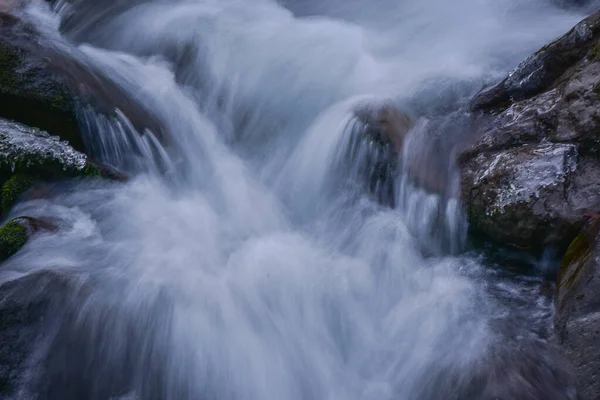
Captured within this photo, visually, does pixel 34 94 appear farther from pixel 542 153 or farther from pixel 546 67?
pixel 546 67

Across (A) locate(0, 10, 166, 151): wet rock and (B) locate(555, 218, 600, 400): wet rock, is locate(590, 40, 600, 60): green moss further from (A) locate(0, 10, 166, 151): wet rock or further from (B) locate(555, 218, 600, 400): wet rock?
(A) locate(0, 10, 166, 151): wet rock

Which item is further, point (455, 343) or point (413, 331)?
point (413, 331)

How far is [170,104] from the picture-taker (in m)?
8.02

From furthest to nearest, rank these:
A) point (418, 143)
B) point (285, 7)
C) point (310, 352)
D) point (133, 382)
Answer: point (285, 7), point (418, 143), point (310, 352), point (133, 382)

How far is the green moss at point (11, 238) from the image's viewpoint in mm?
5465

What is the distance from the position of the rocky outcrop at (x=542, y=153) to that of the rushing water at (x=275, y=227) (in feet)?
1.30

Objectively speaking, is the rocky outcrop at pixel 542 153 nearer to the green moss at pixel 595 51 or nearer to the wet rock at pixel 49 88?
the green moss at pixel 595 51

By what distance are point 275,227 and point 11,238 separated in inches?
115

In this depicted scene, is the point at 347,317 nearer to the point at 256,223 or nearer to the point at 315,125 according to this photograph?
the point at 256,223

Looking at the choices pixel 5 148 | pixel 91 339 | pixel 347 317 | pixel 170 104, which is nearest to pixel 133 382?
pixel 91 339

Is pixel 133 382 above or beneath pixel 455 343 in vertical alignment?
beneath

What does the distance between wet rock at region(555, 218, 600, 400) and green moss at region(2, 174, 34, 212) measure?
561cm

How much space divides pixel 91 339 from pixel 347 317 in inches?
98.1

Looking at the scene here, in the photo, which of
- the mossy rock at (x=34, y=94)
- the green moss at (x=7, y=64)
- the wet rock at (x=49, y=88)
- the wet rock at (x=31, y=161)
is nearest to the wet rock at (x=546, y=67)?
the wet rock at (x=49, y=88)
